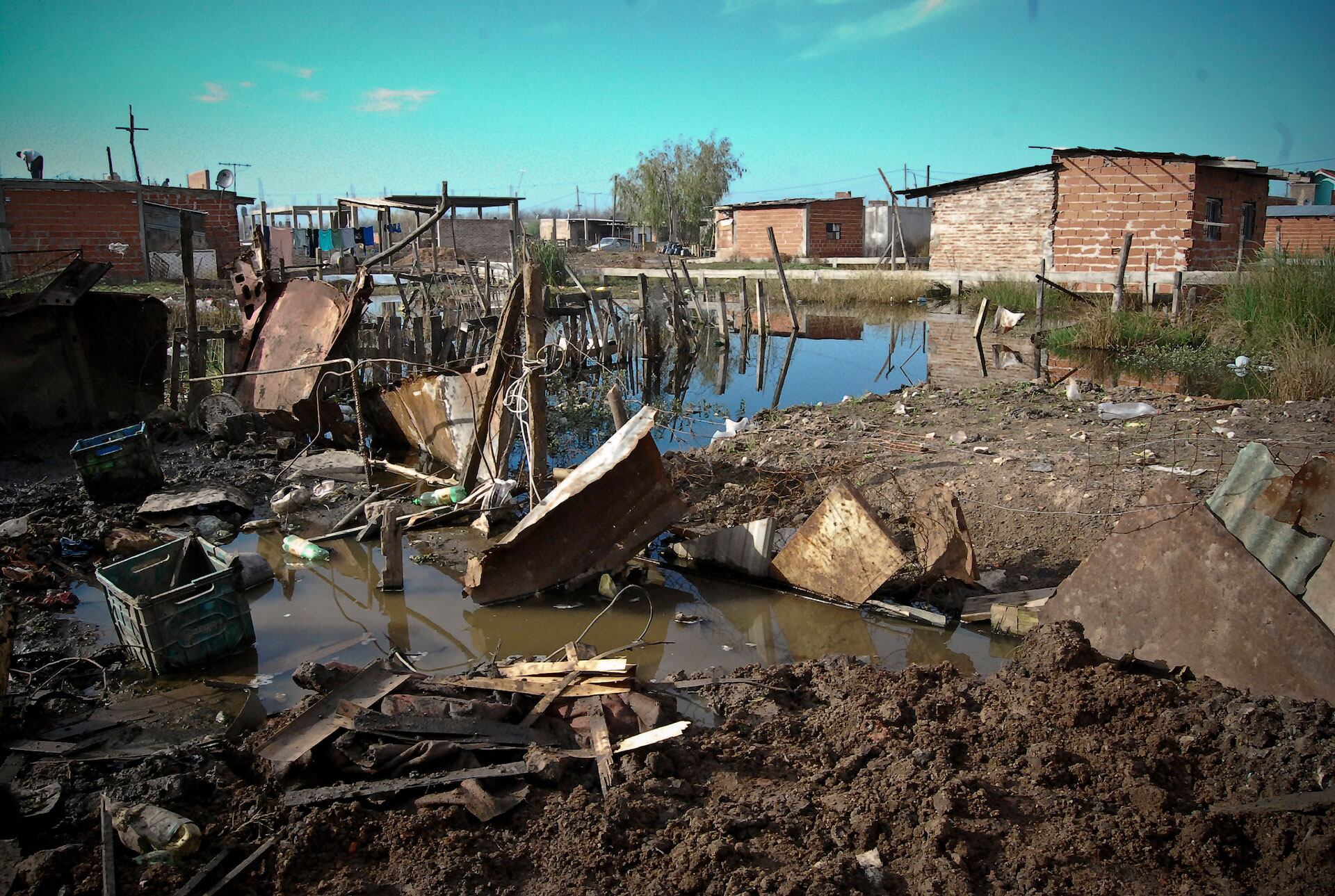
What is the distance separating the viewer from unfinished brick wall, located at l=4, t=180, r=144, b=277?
66.3 feet

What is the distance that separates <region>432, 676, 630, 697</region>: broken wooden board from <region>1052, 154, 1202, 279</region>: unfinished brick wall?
19.7m

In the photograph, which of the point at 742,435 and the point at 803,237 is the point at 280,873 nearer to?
the point at 742,435

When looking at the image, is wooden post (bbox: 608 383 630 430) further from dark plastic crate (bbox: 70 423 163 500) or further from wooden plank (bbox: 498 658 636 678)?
dark plastic crate (bbox: 70 423 163 500)

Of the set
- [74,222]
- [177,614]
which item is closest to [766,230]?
[74,222]

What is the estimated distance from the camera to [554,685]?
375cm

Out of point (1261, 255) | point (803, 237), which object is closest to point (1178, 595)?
point (1261, 255)

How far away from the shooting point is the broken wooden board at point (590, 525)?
5207 mm

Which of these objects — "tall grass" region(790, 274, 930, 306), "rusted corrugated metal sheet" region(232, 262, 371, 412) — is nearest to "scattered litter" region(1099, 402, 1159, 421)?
"rusted corrugated metal sheet" region(232, 262, 371, 412)

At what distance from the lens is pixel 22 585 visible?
5.41 metres

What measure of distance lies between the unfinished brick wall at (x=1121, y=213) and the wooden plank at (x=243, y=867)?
69.4 ft

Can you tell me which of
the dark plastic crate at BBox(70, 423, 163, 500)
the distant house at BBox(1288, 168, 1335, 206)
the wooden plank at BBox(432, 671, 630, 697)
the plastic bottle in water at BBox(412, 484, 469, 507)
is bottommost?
the wooden plank at BBox(432, 671, 630, 697)

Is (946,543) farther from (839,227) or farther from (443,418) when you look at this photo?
(839,227)

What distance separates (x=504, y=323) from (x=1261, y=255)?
12845mm

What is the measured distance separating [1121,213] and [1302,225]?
10.6 meters
